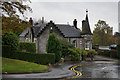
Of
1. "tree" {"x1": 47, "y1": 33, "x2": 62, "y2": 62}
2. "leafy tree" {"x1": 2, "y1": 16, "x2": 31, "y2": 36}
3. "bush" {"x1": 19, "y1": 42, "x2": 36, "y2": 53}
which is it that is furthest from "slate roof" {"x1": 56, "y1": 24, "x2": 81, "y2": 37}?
"leafy tree" {"x1": 2, "y1": 16, "x2": 31, "y2": 36}

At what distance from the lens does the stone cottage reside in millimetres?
39094

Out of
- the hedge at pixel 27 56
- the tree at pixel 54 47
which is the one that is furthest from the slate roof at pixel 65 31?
the hedge at pixel 27 56

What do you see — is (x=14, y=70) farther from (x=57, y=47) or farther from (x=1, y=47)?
(x=57, y=47)

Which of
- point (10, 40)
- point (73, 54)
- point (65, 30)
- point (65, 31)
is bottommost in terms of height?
point (73, 54)

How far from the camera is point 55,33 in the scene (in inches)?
1574

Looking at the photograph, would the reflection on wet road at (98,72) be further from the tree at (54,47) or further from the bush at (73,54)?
the bush at (73,54)

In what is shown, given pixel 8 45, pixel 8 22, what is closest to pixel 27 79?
pixel 8 22

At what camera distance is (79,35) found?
4306 centimetres

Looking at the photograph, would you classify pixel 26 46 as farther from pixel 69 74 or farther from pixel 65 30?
pixel 69 74

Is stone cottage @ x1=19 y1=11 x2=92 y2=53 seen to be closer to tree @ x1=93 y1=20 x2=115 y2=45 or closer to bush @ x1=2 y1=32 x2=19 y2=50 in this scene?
bush @ x1=2 y1=32 x2=19 y2=50

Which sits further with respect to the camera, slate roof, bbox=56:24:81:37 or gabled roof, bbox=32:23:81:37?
slate roof, bbox=56:24:81:37

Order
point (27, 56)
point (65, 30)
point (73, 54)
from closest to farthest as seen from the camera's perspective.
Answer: point (27, 56) < point (73, 54) < point (65, 30)

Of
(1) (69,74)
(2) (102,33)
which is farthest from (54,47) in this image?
(2) (102,33)

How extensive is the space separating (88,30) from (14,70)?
27650mm
